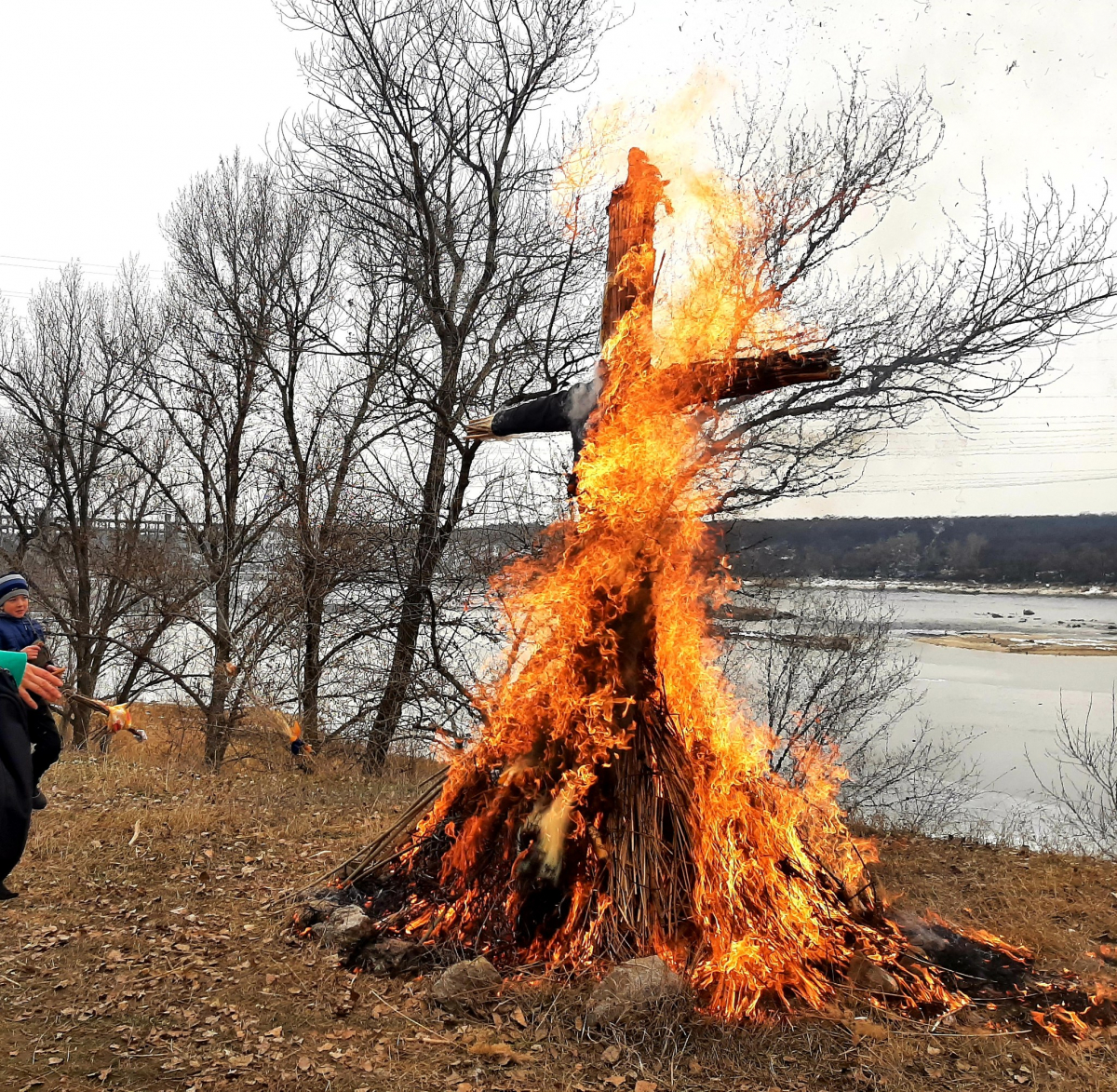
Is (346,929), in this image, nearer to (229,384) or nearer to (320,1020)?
(320,1020)

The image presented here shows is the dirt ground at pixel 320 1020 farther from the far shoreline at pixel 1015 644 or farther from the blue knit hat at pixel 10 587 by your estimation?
the far shoreline at pixel 1015 644

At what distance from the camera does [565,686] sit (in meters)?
4.82

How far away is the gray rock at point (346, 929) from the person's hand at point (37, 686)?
2085 mm

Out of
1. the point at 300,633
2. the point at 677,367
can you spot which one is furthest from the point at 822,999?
the point at 300,633

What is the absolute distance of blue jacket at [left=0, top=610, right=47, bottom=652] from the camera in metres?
5.24

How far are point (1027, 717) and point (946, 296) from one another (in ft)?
36.6

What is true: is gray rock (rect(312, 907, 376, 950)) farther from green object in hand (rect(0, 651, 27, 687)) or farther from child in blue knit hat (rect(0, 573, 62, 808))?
green object in hand (rect(0, 651, 27, 687))

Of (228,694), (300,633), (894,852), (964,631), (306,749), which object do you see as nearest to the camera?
(894,852)

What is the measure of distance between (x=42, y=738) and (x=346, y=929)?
96.3 inches

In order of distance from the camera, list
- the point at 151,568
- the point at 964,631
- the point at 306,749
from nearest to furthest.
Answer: the point at 306,749 → the point at 151,568 → the point at 964,631

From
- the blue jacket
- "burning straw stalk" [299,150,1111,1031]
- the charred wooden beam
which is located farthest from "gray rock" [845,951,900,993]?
the blue jacket

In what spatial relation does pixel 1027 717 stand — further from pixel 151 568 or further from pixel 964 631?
pixel 151 568

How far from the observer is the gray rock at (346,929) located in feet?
15.2

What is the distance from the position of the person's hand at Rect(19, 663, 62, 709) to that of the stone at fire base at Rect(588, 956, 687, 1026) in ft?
11.6
